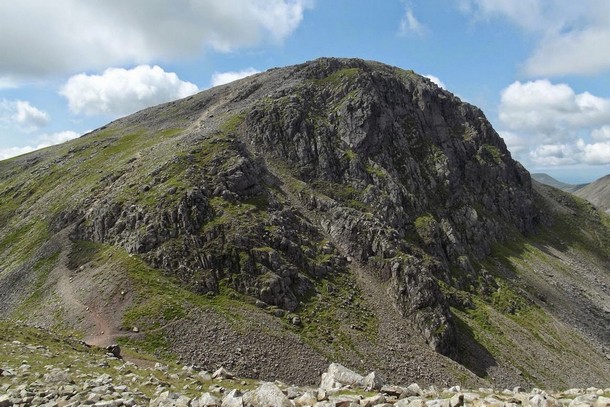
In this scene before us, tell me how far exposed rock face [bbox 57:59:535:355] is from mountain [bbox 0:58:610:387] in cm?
43

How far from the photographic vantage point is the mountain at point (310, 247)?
5900 cm

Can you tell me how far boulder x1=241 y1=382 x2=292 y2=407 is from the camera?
16.9 metres

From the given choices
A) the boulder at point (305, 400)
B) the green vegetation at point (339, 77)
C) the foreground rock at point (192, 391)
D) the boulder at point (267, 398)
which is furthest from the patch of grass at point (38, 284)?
the green vegetation at point (339, 77)

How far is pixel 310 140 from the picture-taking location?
374 ft

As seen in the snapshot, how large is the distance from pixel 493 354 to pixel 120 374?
64.4 metres

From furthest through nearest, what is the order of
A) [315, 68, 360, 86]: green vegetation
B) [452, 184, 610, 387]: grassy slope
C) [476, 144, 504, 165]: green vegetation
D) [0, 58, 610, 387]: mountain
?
[476, 144, 504, 165]: green vegetation
[315, 68, 360, 86]: green vegetation
[452, 184, 610, 387]: grassy slope
[0, 58, 610, 387]: mountain

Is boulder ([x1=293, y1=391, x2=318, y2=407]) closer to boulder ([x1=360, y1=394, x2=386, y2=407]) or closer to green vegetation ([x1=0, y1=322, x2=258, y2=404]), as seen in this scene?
boulder ([x1=360, y1=394, x2=386, y2=407])

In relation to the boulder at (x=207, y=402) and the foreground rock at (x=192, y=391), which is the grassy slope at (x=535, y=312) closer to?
the foreground rock at (x=192, y=391)

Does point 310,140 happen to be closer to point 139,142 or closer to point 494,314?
point 139,142

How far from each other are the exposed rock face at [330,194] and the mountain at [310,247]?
43 centimetres

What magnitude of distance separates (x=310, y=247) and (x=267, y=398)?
6208cm

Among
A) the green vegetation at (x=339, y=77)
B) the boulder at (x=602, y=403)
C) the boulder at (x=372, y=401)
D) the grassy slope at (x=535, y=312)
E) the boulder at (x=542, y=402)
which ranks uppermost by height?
the green vegetation at (x=339, y=77)

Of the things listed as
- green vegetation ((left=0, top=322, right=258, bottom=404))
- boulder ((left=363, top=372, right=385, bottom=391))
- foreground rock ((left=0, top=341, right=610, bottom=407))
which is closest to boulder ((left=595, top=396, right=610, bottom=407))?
foreground rock ((left=0, top=341, right=610, bottom=407))

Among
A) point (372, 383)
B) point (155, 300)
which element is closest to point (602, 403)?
point (372, 383)
